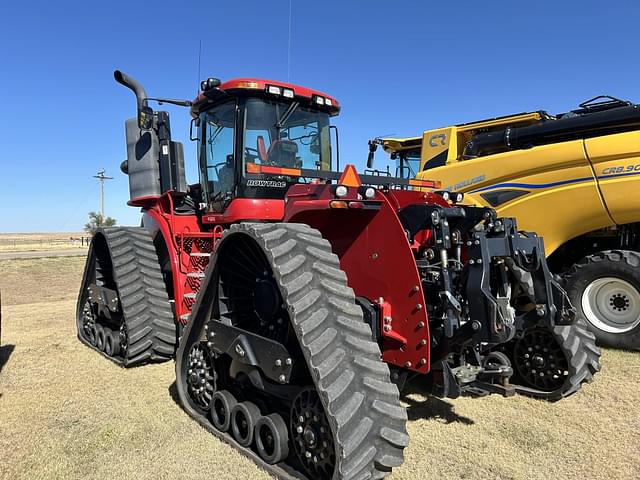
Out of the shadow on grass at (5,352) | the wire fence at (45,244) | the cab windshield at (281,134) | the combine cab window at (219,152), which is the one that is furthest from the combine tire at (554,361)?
the wire fence at (45,244)

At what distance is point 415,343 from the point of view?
3154mm

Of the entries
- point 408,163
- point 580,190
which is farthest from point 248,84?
point 408,163

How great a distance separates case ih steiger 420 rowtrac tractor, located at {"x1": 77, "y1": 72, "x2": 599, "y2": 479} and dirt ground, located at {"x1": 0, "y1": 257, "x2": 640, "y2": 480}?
0.86 feet

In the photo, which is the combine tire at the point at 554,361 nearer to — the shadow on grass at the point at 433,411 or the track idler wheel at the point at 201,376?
the shadow on grass at the point at 433,411

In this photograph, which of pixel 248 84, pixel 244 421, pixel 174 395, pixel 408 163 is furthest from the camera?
pixel 408 163

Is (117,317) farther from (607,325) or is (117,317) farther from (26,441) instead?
(607,325)

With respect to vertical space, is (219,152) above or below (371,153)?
below

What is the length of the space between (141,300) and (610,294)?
575 cm

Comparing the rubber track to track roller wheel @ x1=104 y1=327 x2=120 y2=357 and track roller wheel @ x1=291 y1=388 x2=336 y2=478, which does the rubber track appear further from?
track roller wheel @ x1=291 y1=388 x2=336 y2=478

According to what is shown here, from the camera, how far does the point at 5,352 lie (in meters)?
6.10

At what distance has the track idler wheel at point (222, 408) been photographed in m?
3.51

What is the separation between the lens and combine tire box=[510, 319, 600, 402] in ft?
13.2

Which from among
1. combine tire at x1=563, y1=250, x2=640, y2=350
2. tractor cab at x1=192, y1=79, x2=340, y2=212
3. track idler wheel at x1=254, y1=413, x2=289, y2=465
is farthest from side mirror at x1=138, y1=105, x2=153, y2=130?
combine tire at x1=563, y1=250, x2=640, y2=350

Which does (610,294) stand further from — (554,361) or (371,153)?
(371,153)
